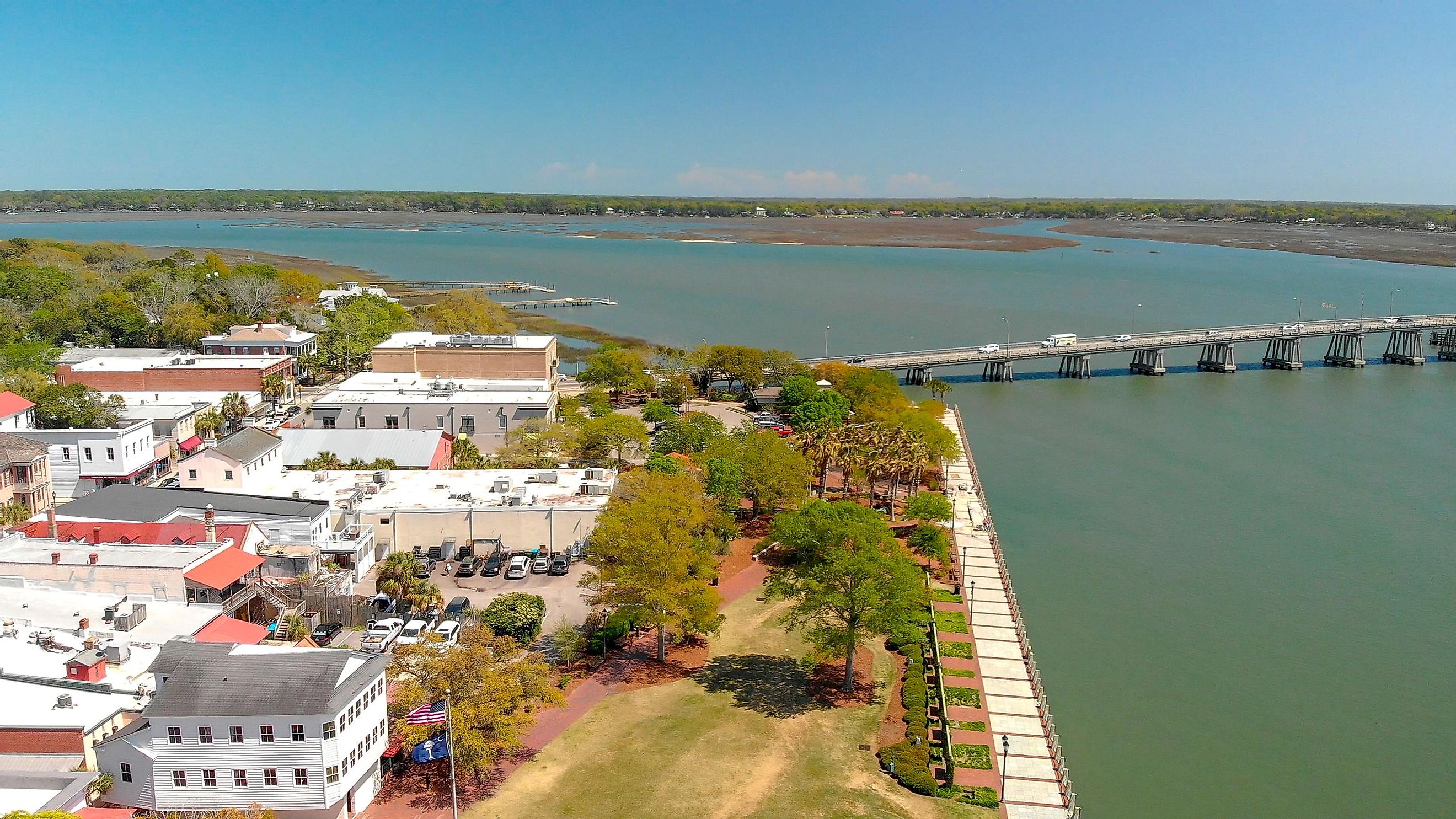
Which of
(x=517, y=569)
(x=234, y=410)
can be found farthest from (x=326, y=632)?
(x=234, y=410)

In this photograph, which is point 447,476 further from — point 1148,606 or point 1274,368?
point 1274,368

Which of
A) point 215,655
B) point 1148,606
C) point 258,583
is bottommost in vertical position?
point 1148,606

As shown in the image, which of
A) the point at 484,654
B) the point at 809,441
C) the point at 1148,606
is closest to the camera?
the point at 484,654

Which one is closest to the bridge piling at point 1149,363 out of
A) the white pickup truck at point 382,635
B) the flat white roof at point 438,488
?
the flat white roof at point 438,488

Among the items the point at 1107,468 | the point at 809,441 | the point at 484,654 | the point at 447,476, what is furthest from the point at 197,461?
the point at 1107,468

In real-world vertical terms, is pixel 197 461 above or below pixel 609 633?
above

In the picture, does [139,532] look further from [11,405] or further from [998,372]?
[998,372]

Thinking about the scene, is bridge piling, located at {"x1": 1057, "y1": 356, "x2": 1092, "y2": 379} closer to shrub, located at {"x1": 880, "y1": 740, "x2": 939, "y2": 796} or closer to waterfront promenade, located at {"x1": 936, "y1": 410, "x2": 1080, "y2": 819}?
waterfront promenade, located at {"x1": 936, "y1": 410, "x2": 1080, "y2": 819}

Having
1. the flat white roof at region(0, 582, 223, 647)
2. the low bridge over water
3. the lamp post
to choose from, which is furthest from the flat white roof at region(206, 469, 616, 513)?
the low bridge over water

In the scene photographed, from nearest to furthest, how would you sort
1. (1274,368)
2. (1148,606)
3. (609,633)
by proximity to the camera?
1. (609,633)
2. (1148,606)
3. (1274,368)
